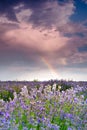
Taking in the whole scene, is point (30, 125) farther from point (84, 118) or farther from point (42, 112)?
point (84, 118)

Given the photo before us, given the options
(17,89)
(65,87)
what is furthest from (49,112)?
(65,87)

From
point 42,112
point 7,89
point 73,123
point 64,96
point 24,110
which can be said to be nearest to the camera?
point 73,123

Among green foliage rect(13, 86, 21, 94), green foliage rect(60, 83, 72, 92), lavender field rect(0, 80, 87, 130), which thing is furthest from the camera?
green foliage rect(60, 83, 72, 92)

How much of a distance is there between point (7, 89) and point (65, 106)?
5261mm

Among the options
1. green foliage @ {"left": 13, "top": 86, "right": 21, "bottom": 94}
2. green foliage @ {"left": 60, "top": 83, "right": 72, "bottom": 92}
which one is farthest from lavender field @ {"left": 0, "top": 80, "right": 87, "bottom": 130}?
green foliage @ {"left": 60, "top": 83, "right": 72, "bottom": 92}

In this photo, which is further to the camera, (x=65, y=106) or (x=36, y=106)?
(x=65, y=106)

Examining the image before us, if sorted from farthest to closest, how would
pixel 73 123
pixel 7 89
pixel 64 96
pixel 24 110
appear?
1. pixel 7 89
2. pixel 64 96
3. pixel 24 110
4. pixel 73 123

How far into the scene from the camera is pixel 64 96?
639 cm

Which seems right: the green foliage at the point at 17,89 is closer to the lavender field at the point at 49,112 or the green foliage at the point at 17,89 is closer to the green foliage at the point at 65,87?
the green foliage at the point at 65,87

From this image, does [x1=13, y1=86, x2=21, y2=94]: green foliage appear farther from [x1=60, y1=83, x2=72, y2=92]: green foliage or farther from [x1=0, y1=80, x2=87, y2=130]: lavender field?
[x1=0, y1=80, x2=87, y2=130]: lavender field

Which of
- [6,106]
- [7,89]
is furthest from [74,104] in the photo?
[7,89]

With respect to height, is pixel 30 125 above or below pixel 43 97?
below

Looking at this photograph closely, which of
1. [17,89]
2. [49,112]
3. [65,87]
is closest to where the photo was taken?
[49,112]

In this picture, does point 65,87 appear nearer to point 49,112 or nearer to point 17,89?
point 17,89
